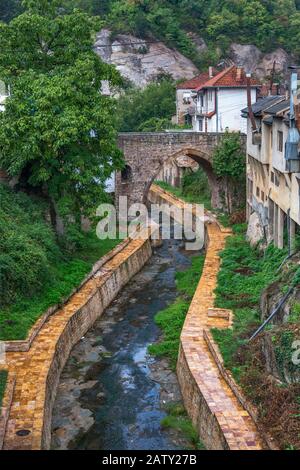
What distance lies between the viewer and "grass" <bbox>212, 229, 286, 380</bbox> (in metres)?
16.7

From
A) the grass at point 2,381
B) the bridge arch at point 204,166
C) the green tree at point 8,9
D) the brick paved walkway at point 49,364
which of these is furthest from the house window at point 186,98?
the grass at point 2,381

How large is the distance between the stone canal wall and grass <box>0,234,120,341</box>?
423 millimetres

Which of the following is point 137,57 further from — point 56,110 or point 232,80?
point 56,110

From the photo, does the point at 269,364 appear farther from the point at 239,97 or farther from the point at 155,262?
the point at 239,97

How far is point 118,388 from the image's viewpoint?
17156 mm

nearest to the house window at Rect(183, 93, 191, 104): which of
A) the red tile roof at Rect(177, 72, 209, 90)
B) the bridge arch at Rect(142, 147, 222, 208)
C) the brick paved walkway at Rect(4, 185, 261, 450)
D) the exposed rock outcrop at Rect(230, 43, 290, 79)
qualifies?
the red tile roof at Rect(177, 72, 209, 90)

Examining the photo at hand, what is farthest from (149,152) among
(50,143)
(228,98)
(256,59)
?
(256,59)

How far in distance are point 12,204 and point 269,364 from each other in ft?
44.7

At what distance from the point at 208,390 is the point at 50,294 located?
7.83m

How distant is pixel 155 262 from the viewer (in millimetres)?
31078

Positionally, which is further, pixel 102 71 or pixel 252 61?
pixel 252 61

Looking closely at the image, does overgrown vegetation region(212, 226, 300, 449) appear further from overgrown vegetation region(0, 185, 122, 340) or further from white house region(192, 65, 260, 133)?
white house region(192, 65, 260, 133)
